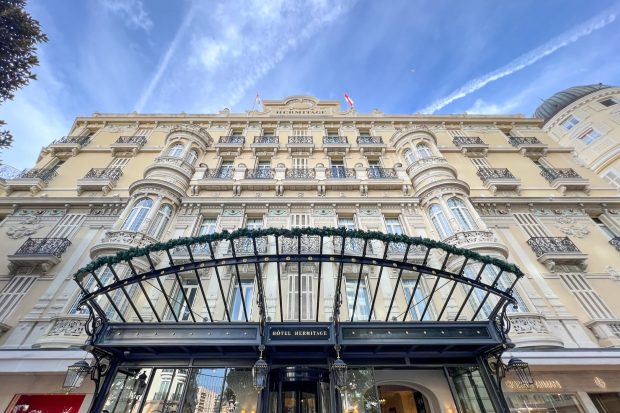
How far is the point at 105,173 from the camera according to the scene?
1411 cm

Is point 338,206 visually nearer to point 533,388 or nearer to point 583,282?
point 533,388

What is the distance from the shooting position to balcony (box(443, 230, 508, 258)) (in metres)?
9.91

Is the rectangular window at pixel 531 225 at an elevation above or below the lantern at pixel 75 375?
above

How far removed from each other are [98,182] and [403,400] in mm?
16771

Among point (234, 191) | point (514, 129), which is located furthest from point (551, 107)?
point (234, 191)

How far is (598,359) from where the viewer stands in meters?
7.65

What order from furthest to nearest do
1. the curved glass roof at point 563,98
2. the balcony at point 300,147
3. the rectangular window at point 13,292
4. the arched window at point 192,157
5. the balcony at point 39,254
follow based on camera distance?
the curved glass roof at point 563,98 → the balcony at point 300,147 → the arched window at point 192,157 → the balcony at point 39,254 → the rectangular window at point 13,292

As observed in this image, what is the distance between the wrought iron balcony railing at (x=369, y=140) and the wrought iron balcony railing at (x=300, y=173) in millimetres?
4259

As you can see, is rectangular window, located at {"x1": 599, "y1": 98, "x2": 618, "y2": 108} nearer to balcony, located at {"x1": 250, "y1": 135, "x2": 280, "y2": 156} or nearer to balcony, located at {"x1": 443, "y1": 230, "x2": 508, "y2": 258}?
balcony, located at {"x1": 443, "y1": 230, "x2": 508, "y2": 258}

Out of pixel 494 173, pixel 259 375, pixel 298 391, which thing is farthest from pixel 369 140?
pixel 259 375

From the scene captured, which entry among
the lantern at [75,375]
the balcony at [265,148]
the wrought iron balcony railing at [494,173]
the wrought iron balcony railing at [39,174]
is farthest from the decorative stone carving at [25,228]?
the wrought iron balcony railing at [494,173]

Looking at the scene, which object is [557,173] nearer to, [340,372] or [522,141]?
[522,141]

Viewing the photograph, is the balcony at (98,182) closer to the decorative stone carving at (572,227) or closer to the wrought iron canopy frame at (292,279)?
the wrought iron canopy frame at (292,279)

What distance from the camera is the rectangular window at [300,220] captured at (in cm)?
1204
